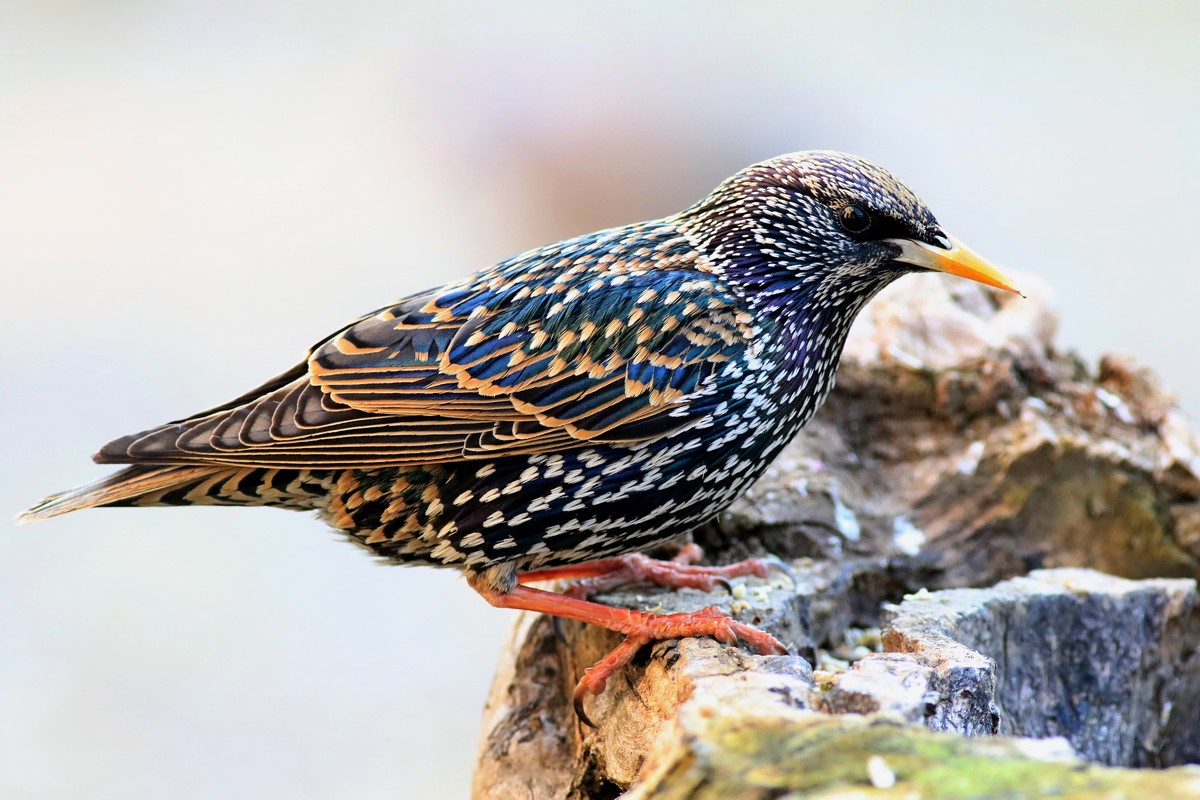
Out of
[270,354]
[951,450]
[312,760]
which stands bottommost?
[312,760]

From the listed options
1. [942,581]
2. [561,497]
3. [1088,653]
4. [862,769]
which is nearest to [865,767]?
[862,769]

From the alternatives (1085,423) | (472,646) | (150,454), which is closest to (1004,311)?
(1085,423)

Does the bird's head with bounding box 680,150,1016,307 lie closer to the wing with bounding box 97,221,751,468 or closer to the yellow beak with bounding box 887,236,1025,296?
the yellow beak with bounding box 887,236,1025,296

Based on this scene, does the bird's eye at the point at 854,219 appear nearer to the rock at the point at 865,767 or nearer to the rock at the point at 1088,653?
the rock at the point at 1088,653

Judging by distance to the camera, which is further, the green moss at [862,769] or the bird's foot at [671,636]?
the bird's foot at [671,636]

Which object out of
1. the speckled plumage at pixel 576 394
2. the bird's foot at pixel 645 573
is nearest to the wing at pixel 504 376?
the speckled plumage at pixel 576 394

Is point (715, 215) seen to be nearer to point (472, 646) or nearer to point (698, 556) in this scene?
point (698, 556)

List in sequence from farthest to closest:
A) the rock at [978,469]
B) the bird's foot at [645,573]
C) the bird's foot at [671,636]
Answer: the rock at [978,469], the bird's foot at [645,573], the bird's foot at [671,636]
